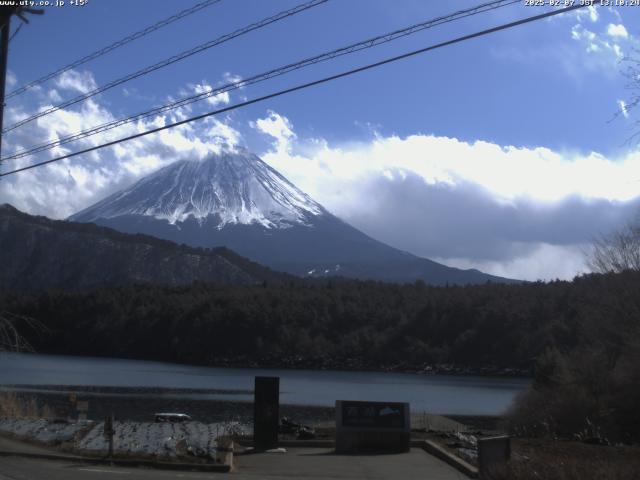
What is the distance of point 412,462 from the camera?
1919 cm

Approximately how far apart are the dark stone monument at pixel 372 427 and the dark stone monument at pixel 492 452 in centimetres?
773

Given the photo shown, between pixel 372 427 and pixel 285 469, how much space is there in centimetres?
386

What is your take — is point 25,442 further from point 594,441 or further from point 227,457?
point 594,441

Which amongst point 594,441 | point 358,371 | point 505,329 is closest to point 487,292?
point 505,329

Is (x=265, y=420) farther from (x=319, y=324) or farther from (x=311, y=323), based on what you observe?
(x=311, y=323)

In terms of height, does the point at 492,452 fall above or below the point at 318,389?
above

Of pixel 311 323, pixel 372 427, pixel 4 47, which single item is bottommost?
pixel 372 427

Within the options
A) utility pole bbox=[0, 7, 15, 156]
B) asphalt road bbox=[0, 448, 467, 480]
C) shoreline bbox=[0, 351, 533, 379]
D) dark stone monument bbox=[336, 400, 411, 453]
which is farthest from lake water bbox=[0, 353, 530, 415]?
utility pole bbox=[0, 7, 15, 156]

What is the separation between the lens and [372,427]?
21172 mm

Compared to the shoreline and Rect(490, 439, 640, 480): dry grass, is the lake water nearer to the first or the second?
the shoreline

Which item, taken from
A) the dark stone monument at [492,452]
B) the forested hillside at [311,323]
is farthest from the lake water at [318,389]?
the dark stone monument at [492,452]

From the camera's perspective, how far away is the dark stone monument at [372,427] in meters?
21.0

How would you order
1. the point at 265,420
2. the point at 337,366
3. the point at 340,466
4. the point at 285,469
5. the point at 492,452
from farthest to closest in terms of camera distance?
the point at 337,366, the point at 265,420, the point at 340,466, the point at 285,469, the point at 492,452

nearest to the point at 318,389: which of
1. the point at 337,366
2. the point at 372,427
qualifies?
the point at 337,366
